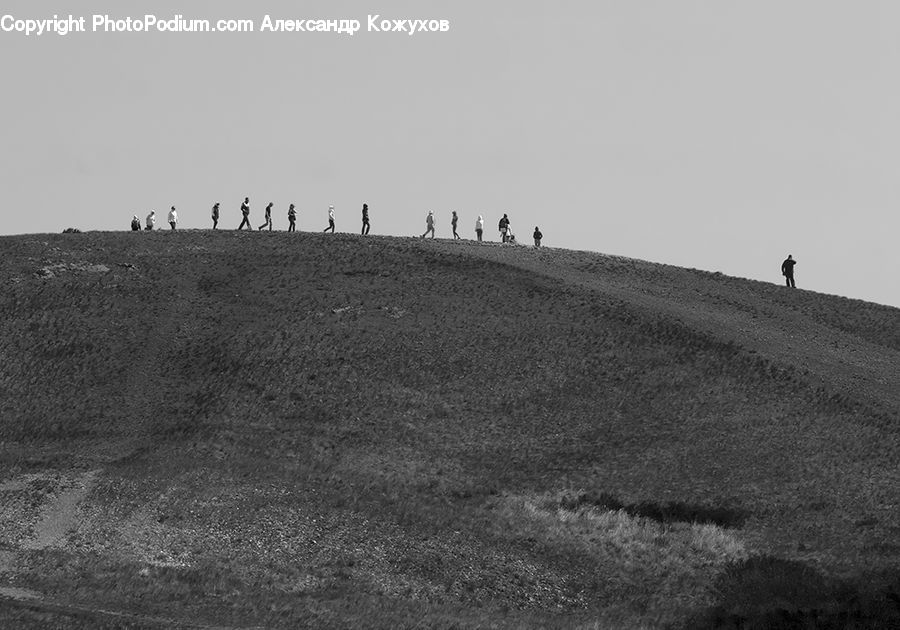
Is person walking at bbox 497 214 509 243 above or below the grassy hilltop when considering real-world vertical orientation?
above

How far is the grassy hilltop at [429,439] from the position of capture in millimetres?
34812

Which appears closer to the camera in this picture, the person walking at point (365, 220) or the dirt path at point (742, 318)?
the dirt path at point (742, 318)

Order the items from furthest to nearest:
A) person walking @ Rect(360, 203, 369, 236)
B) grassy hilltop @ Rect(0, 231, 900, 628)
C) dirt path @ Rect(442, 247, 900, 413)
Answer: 1. person walking @ Rect(360, 203, 369, 236)
2. dirt path @ Rect(442, 247, 900, 413)
3. grassy hilltop @ Rect(0, 231, 900, 628)

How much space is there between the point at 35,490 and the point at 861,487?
2575 centimetres

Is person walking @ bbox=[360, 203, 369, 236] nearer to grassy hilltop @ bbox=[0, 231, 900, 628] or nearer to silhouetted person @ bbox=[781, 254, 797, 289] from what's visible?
grassy hilltop @ bbox=[0, 231, 900, 628]

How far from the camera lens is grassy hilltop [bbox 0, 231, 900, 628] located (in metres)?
34.8

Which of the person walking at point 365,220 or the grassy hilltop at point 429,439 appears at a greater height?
the person walking at point 365,220

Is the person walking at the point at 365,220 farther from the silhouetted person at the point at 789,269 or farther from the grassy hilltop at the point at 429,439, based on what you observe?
the silhouetted person at the point at 789,269

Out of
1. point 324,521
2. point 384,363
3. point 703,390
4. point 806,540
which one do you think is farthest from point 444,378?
point 806,540

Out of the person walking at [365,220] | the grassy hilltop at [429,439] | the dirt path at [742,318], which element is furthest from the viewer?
the person walking at [365,220]

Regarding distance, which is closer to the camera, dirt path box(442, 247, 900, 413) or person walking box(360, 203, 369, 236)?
dirt path box(442, 247, 900, 413)

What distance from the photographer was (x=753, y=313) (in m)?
61.0

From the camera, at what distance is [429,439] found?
47438mm

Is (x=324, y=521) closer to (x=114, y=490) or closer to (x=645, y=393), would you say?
(x=114, y=490)
